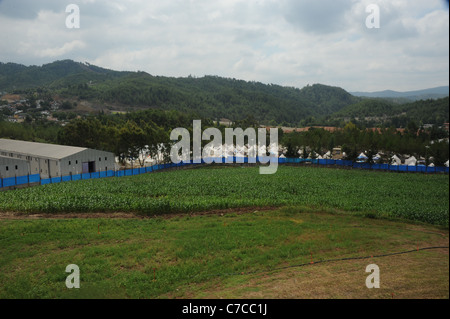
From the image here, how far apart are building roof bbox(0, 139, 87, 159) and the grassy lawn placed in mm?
17154

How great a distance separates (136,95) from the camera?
12850 cm

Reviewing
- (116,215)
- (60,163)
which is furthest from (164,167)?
(116,215)

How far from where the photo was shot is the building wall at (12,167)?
22.4m

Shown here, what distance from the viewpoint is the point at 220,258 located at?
8.51 m

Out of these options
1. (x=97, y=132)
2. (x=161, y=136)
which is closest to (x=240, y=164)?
(x=161, y=136)

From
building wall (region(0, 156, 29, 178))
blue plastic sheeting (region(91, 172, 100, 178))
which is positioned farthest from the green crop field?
blue plastic sheeting (region(91, 172, 100, 178))

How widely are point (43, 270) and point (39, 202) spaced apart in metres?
9.61

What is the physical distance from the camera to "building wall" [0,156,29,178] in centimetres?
2238

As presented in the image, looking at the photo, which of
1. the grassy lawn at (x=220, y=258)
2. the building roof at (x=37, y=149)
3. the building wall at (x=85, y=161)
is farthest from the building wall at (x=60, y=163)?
the grassy lawn at (x=220, y=258)

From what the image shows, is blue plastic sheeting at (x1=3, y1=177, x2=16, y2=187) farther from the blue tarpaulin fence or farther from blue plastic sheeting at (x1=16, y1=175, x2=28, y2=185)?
blue plastic sheeting at (x1=16, y1=175, x2=28, y2=185)

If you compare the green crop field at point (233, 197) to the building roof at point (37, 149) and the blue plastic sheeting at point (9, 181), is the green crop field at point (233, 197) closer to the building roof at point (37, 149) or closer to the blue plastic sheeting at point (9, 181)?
the blue plastic sheeting at point (9, 181)

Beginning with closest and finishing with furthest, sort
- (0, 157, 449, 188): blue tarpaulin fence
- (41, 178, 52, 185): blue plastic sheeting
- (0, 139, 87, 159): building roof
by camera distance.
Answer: (0, 157, 449, 188): blue tarpaulin fence
(41, 178, 52, 185): blue plastic sheeting
(0, 139, 87, 159): building roof

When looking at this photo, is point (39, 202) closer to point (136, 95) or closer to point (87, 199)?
point (87, 199)

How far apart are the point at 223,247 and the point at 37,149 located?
28.7 metres
